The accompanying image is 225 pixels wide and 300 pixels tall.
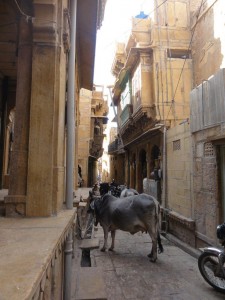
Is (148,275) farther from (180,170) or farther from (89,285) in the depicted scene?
(180,170)

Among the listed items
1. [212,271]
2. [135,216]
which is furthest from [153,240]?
[212,271]

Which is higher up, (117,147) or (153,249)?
(117,147)

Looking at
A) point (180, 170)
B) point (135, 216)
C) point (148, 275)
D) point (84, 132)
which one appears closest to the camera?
point (148, 275)

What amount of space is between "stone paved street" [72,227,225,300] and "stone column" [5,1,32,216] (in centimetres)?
193

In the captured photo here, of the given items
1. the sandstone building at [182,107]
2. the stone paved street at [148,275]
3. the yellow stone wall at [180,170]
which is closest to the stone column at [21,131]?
the stone paved street at [148,275]

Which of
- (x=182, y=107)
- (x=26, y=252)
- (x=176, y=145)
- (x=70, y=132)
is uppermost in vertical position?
(x=182, y=107)

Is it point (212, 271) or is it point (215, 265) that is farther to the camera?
point (212, 271)

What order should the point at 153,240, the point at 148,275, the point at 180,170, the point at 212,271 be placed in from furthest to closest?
1. the point at 180,170
2. the point at 153,240
3. the point at 148,275
4. the point at 212,271

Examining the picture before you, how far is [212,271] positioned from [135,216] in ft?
9.13

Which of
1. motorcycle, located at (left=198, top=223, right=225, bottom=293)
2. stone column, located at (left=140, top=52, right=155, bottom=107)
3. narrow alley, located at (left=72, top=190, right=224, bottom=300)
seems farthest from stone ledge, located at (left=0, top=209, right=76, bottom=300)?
stone column, located at (left=140, top=52, right=155, bottom=107)

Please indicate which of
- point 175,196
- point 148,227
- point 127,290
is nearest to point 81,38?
point 148,227

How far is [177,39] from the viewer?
1428 cm

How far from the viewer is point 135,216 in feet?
26.3

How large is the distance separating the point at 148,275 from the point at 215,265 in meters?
1.70
